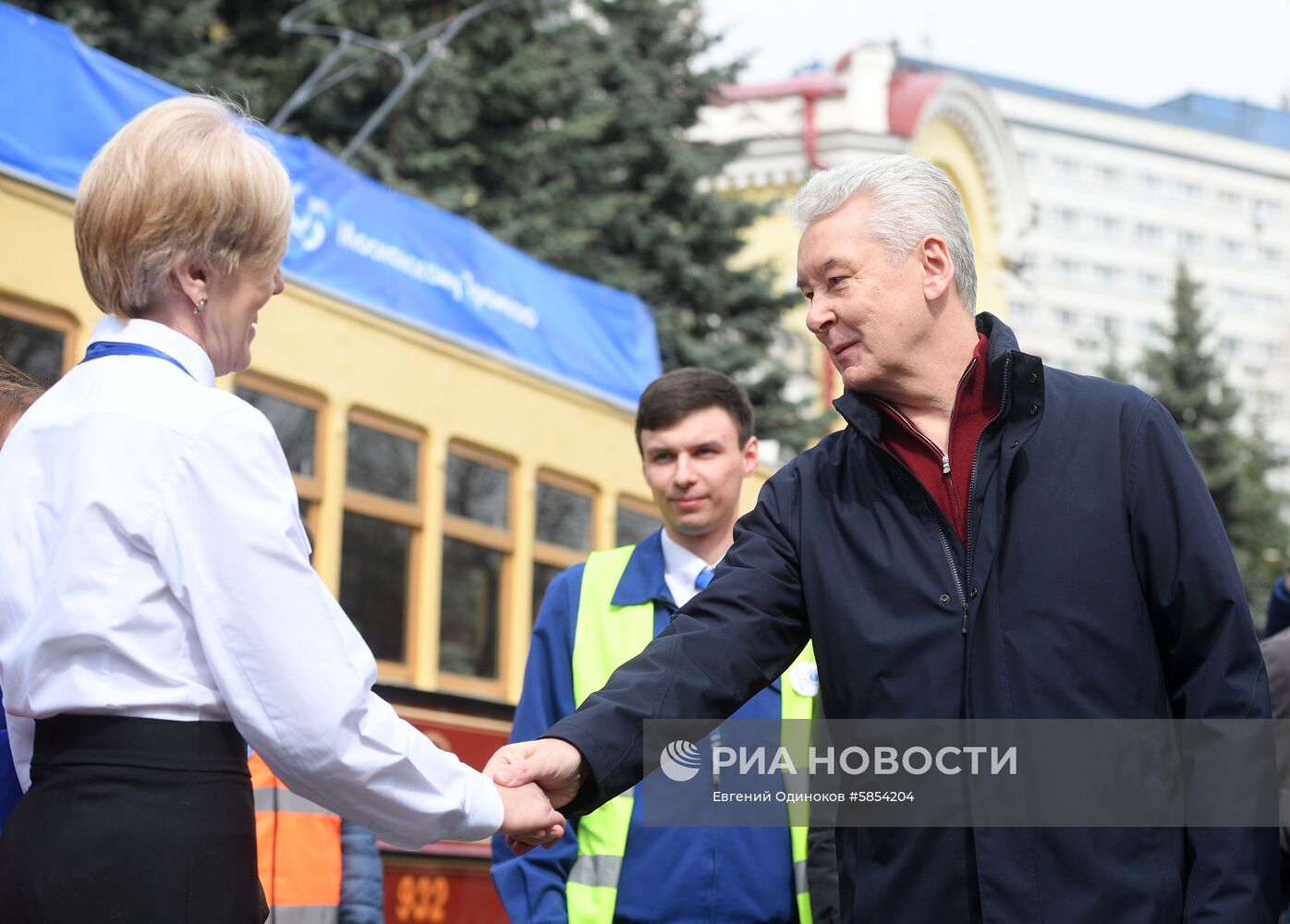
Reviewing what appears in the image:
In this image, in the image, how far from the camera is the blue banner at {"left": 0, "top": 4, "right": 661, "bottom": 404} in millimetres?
9227

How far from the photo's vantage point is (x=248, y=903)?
2561 millimetres

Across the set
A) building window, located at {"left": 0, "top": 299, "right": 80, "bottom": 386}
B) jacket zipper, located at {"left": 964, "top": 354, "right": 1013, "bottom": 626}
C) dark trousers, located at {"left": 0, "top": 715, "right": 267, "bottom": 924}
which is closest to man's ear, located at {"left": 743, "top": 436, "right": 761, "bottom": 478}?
jacket zipper, located at {"left": 964, "top": 354, "right": 1013, "bottom": 626}

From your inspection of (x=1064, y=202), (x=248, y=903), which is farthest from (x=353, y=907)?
(x=1064, y=202)

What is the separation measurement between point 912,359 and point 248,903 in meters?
1.51

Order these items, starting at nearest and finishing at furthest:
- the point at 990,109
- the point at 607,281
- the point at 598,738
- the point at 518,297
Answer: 1. the point at 598,738
2. the point at 518,297
3. the point at 607,281
4. the point at 990,109

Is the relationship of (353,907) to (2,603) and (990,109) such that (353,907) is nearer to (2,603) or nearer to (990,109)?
(2,603)

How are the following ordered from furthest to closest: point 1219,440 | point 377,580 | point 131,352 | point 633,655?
point 1219,440
point 377,580
point 633,655
point 131,352

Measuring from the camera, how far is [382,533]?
1086 cm

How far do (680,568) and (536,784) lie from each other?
157cm

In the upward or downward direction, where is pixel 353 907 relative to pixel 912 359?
downward

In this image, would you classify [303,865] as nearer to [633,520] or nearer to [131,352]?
[131,352]

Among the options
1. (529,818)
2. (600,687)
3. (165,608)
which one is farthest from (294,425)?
(165,608)

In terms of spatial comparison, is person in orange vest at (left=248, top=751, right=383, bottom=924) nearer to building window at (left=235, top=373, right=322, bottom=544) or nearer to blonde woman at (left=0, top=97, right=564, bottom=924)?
blonde woman at (left=0, top=97, right=564, bottom=924)

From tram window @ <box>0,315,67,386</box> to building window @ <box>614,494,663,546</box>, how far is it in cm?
521
